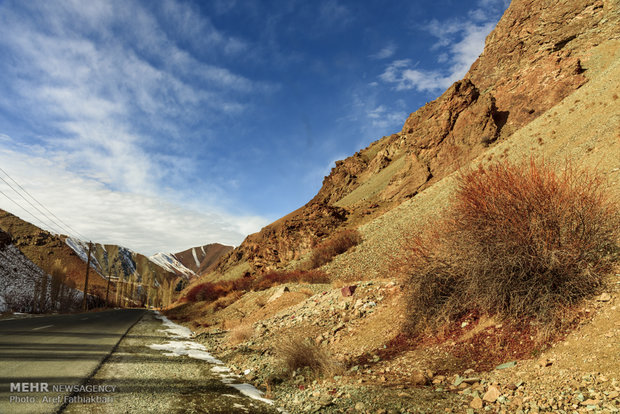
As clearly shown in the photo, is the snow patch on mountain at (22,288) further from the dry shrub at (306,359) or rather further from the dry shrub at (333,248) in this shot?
the dry shrub at (306,359)

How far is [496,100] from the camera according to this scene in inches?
1537

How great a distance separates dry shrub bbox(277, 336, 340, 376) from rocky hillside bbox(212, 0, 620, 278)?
96.6 feet

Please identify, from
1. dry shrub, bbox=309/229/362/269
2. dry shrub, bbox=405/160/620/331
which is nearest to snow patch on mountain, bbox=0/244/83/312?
dry shrub, bbox=309/229/362/269

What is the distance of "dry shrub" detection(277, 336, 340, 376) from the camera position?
19.0 feet

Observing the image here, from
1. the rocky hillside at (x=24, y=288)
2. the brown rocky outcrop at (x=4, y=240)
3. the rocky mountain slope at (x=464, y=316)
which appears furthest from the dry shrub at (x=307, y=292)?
the brown rocky outcrop at (x=4, y=240)

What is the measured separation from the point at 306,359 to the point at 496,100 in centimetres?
4406

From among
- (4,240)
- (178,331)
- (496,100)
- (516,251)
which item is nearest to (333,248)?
(178,331)

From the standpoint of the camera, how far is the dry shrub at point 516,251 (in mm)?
5152

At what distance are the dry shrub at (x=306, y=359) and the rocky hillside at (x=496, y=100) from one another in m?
29.4

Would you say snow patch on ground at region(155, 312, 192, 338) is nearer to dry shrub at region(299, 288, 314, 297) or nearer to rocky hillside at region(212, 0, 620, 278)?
dry shrub at region(299, 288, 314, 297)

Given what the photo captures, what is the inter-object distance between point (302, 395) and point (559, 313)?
4.37 meters

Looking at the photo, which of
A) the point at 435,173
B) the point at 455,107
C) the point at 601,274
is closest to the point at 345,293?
the point at 601,274

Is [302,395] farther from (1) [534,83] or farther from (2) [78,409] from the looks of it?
(1) [534,83]

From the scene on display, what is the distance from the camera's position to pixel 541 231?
17.9 ft
